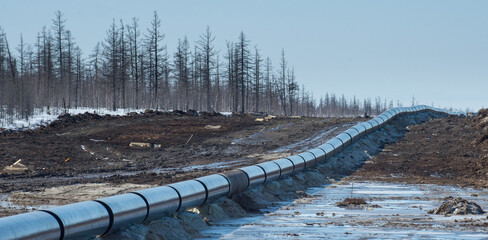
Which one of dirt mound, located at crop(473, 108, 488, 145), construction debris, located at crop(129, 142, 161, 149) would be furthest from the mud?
construction debris, located at crop(129, 142, 161, 149)

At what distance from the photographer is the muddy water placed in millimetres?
12732

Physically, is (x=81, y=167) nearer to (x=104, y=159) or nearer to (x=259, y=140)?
(x=104, y=159)

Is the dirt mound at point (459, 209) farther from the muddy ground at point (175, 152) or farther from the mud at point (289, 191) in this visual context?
the muddy ground at point (175, 152)

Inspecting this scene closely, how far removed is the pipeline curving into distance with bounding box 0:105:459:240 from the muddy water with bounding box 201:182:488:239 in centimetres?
96

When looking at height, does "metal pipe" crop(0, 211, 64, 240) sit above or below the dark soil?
below

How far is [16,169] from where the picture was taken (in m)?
29.4

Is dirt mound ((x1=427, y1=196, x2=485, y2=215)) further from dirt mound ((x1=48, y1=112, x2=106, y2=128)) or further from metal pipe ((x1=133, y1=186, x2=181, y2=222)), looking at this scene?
dirt mound ((x1=48, y1=112, x2=106, y2=128))

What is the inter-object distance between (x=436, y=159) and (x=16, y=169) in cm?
2070

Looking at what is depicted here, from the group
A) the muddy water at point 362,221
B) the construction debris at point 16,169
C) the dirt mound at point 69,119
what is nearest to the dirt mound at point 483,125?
the muddy water at point 362,221

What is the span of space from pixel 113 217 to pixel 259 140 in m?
30.8

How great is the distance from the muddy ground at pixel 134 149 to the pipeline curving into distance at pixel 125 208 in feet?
17.8

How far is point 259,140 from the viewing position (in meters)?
41.5

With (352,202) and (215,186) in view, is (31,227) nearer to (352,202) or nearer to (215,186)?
(215,186)

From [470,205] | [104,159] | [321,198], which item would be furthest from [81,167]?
[470,205]
